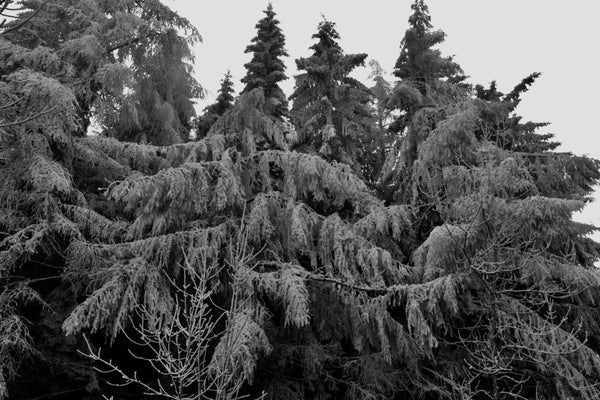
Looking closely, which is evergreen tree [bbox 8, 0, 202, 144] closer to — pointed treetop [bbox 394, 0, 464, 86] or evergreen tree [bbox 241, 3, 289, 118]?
evergreen tree [bbox 241, 3, 289, 118]

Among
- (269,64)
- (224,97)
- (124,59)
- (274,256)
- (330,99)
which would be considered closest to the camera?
(274,256)

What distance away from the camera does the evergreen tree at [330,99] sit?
10469 mm

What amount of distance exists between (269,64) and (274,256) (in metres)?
6.42

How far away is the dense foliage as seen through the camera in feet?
20.2

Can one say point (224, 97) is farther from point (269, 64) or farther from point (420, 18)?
point (420, 18)

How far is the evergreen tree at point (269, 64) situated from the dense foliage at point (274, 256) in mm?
1441

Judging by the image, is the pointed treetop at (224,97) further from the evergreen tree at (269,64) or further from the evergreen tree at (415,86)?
the evergreen tree at (415,86)

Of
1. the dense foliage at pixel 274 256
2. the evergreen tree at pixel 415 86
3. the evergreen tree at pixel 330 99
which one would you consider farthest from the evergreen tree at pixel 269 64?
the evergreen tree at pixel 415 86

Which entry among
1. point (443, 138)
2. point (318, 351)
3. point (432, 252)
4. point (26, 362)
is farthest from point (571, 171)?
point (26, 362)

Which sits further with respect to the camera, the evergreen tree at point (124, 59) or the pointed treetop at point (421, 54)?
the pointed treetop at point (421, 54)

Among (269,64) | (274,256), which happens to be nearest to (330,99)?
(269,64)

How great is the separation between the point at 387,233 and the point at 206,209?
3080 millimetres

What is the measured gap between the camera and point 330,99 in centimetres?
1098

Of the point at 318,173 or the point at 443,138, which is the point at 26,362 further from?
the point at 443,138
